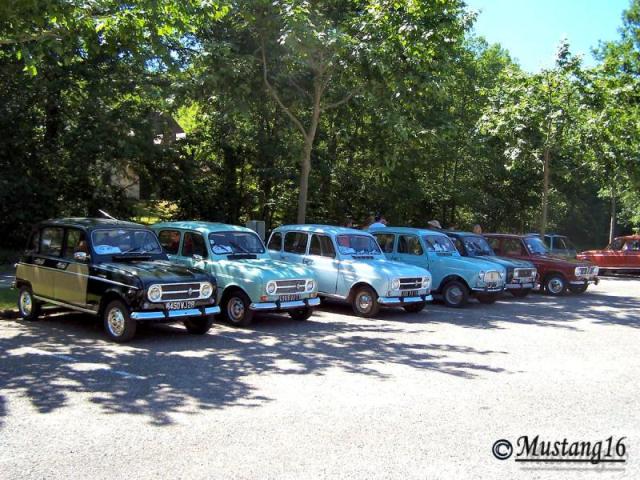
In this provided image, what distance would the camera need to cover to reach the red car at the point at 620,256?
26438 mm

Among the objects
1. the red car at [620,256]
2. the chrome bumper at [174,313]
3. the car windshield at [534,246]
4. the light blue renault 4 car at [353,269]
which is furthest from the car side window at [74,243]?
the red car at [620,256]

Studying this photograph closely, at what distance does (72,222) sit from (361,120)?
43.4 feet

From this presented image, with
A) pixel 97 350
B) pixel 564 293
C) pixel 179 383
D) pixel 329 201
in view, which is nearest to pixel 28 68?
pixel 97 350

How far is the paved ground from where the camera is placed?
5012mm

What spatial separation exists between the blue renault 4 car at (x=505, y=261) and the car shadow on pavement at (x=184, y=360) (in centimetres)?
556

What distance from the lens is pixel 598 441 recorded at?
5.58 meters

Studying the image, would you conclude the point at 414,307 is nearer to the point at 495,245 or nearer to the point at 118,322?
the point at 495,245

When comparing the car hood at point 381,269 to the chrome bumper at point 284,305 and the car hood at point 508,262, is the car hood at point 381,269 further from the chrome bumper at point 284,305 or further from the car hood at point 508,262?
the car hood at point 508,262

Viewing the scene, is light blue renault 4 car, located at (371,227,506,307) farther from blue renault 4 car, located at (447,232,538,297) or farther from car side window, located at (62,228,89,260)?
car side window, located at (62,228,89,260)

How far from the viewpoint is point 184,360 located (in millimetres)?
8500

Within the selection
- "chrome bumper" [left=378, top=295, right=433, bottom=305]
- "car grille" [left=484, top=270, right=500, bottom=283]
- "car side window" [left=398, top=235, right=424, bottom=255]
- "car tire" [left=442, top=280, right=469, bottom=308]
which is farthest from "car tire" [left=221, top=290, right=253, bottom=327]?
"car grille" [left=484, top=270, right=500, bottom=283]

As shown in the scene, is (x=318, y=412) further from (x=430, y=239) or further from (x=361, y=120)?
(x=361, y=120)
